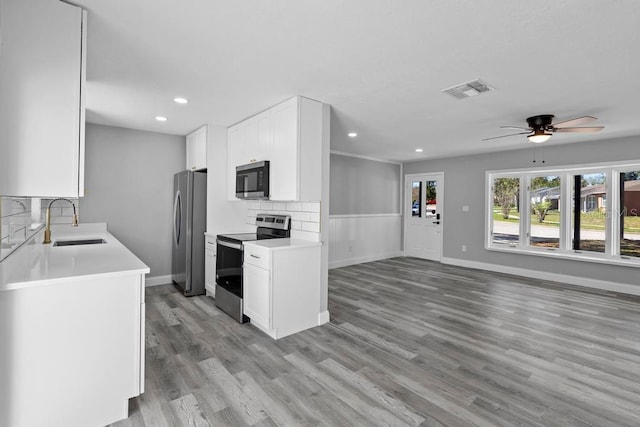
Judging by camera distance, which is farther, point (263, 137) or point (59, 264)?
point (263, 137)

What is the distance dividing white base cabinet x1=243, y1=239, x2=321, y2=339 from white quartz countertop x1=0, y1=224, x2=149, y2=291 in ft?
3.85

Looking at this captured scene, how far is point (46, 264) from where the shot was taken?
1.98m

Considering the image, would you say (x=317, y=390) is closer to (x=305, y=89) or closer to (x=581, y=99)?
(x=305, y=89)

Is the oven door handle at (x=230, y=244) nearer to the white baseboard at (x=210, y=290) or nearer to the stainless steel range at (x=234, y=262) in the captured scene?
the stainless steel range at (x=234, y=262)

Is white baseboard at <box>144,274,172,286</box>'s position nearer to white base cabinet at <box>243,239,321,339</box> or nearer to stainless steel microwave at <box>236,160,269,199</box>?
stainless steel microwave at <box>236,160,269,199</box>

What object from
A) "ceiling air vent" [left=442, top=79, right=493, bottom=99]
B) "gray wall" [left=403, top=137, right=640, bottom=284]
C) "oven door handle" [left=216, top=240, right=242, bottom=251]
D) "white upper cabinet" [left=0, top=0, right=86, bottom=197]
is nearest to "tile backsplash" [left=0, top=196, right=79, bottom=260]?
"white upper cabinet" [left=0, top=0, right=86, bottom=197]

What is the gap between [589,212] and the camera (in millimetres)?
5414

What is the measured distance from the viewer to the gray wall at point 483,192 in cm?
505

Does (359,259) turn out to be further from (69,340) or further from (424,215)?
(69,340)

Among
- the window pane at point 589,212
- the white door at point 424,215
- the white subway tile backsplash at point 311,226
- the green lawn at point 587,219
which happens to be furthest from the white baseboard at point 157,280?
the window pane at point 589,212

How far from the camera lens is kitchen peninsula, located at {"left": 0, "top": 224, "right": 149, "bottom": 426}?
1.59 meters

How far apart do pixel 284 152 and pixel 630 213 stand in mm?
5497

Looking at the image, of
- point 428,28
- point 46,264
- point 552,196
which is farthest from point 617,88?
point 46,264

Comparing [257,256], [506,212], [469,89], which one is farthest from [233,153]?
[506,212]
